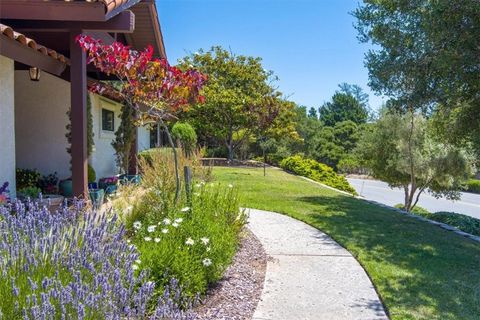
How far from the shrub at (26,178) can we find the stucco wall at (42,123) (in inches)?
29.2

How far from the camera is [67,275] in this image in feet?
8.75

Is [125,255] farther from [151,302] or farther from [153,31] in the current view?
[153,31]

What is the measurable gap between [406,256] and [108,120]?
8.81 meters

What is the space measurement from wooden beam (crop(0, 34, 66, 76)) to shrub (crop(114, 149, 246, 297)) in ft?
7.39

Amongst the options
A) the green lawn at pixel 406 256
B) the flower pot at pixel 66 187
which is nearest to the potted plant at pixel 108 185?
the flower pot at pixel 66 187

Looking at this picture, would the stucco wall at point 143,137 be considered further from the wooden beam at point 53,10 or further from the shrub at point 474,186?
the shrub at point 474,186

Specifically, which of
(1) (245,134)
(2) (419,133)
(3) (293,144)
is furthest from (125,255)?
(3) (293,144)

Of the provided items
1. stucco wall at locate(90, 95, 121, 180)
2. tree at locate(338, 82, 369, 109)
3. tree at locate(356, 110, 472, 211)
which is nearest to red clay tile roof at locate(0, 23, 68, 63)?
stucco wall at locate(90, 95, 121, 180)

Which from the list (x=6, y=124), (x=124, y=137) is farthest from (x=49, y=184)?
(x=6, y=124)

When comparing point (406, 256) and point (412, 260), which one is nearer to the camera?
point (412, 260)

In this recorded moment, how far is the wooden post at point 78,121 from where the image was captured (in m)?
6.20

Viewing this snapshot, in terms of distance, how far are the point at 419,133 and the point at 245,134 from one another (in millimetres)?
13766

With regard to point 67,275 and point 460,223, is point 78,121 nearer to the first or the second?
point 67,275

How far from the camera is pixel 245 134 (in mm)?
26875
